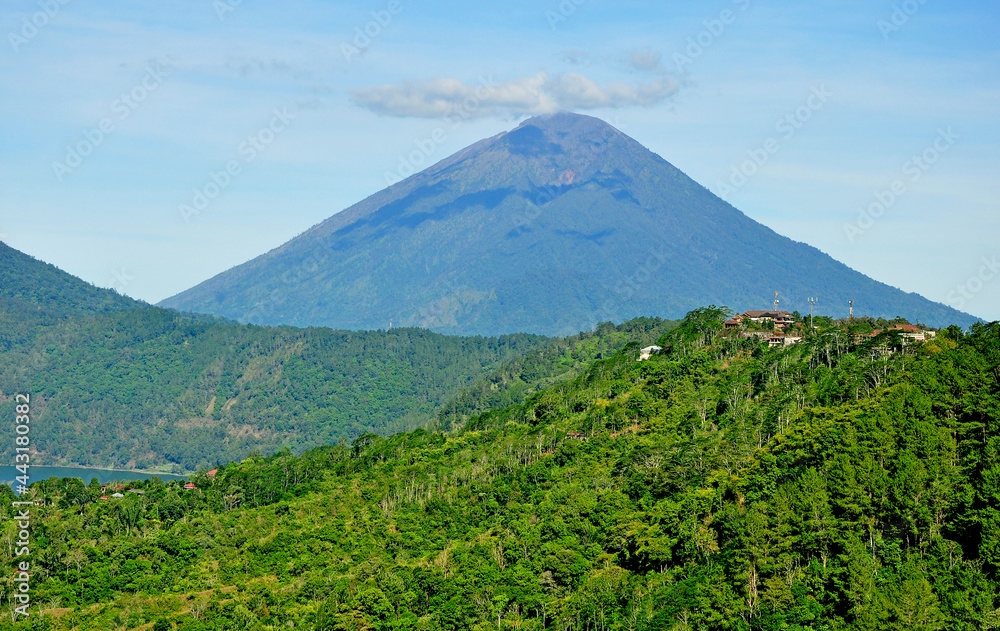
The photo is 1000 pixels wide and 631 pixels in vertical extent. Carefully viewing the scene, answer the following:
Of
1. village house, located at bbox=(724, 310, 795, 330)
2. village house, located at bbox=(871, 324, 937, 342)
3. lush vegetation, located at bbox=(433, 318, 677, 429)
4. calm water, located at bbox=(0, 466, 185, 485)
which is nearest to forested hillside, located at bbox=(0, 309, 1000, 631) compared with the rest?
village house, located at bbox=(871, 324, 937, 342)

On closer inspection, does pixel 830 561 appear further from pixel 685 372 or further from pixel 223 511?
pixel 223 511

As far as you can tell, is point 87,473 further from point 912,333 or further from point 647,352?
point 912,333

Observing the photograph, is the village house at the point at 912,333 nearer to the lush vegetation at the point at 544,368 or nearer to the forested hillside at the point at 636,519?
the forested hillside at the point at 636,519

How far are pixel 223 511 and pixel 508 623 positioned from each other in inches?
1241

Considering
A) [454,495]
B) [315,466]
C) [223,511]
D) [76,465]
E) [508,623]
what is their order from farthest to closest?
[76,465], [315,466], [223,511], [454,495], [508,623]

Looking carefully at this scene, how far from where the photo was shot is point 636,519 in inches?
2175

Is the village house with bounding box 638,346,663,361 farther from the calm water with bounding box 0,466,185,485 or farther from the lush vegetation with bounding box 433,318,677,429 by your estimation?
the calm water with bounding box 0,466,185,485

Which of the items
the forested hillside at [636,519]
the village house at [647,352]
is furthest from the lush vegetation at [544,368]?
the forested hillside at [636,519]

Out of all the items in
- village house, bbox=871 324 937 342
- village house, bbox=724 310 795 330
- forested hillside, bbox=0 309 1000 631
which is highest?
village house, bbox=724 310 795 330

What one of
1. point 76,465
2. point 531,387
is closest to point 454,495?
point 531,387

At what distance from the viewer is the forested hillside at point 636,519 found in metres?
44.0

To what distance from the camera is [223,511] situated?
75.7m

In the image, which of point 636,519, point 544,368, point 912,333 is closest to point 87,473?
point 544,368

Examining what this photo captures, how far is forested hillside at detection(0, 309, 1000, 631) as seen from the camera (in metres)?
44.0
